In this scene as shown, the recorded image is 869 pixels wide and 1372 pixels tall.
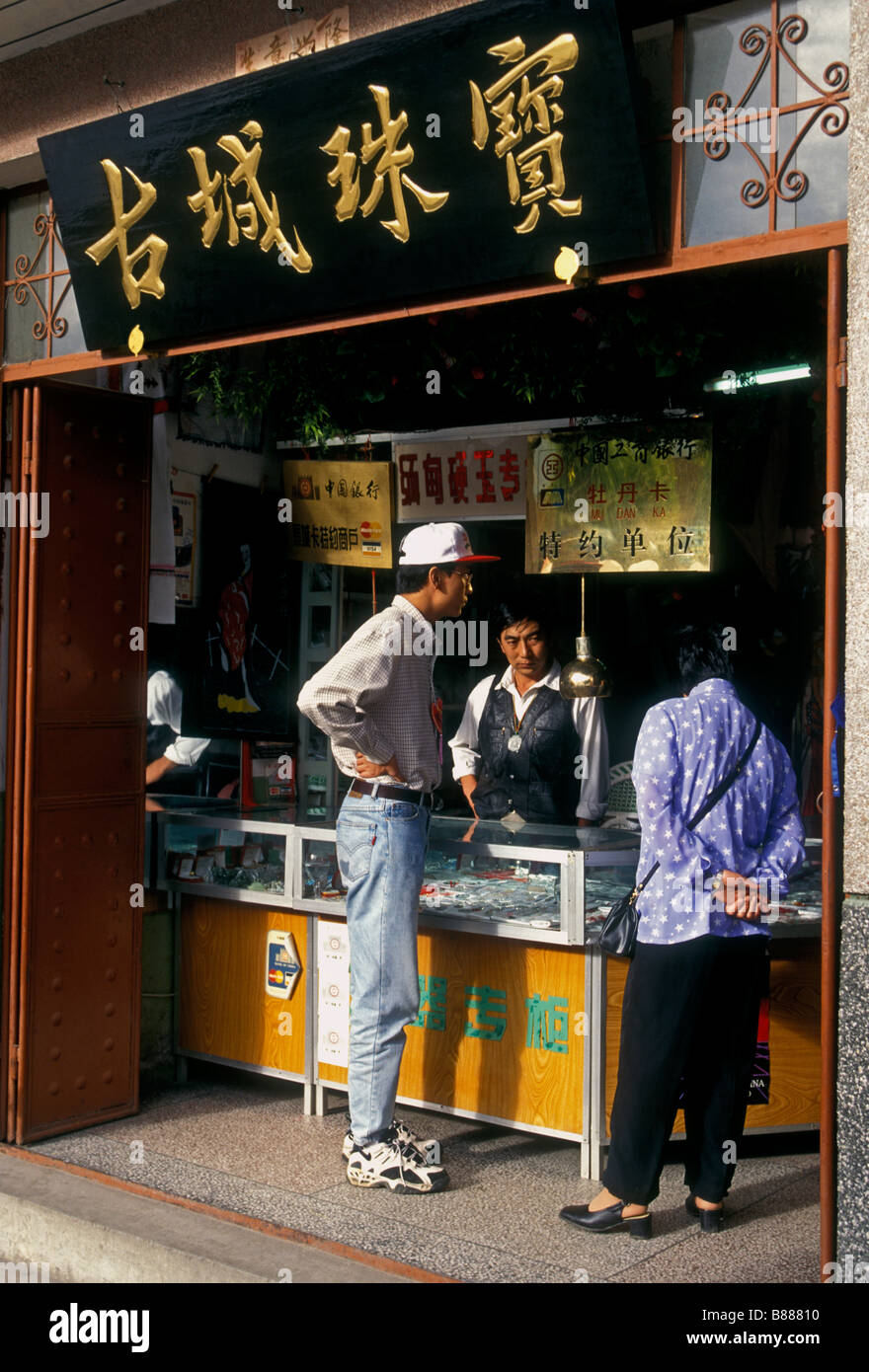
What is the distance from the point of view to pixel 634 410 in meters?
6.55

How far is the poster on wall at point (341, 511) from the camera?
24.8 feet

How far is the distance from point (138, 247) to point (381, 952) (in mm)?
3062

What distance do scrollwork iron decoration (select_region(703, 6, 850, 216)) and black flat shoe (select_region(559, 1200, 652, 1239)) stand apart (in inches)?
135

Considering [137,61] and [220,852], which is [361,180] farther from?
[220,852]

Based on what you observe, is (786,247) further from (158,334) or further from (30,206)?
(30,206)

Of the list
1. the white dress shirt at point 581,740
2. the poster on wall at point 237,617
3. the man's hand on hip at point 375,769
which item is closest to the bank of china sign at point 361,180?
the man's hand on hip at point 375,769

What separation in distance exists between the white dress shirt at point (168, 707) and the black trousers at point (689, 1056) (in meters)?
4.20

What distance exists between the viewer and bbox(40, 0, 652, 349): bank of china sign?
12.8 feet

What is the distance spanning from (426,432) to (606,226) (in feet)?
11.5

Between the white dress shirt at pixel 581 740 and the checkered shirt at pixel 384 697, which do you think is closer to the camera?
the checkered shirt at pixel 384 697

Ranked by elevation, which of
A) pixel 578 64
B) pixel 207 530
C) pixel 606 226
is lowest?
pixel 207 530

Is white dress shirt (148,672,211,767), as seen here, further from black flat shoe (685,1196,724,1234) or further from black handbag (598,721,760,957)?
black flat shoe (685,1196,724,1234)

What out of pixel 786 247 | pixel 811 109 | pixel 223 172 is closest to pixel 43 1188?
pixel 223 172

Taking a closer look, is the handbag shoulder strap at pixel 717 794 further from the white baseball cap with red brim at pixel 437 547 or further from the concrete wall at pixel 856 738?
the white baseball cap with red brim at pixel 437 547
